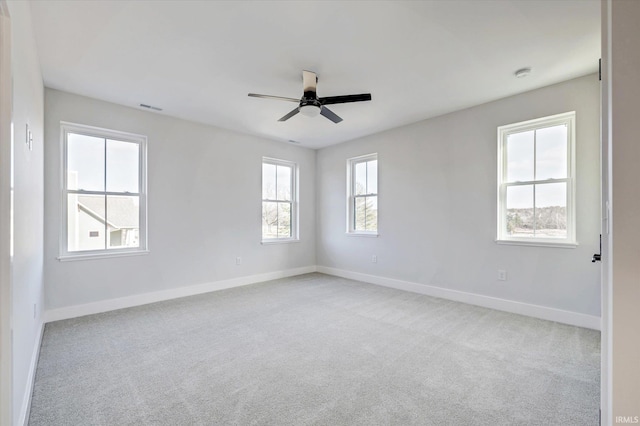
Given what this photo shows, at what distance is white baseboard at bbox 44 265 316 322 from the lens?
3.48 m

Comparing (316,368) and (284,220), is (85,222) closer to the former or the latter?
(284,220)

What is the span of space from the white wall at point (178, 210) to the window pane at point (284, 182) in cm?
28

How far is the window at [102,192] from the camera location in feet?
11.8

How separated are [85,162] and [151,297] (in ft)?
6.44

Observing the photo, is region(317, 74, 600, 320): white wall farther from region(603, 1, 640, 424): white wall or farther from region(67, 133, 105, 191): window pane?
region(67, 133, 105, 191): window pane

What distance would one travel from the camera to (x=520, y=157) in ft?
12.1

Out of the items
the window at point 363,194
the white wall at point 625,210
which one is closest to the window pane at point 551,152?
the window at point 363,194

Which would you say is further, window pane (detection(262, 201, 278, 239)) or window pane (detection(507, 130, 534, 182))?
window pane (detection(262, 201, 278, 239))

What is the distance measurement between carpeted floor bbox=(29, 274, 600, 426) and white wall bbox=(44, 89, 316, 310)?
1.69 feet

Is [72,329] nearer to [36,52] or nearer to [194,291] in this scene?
[194,291]

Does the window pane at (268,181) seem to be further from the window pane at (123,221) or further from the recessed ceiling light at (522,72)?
the recessed ceiling light at (522,72)

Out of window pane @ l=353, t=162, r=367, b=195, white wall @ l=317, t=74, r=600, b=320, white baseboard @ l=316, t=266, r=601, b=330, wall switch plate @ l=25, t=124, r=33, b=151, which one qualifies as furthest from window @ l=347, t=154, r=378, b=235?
wall switch plate @ l=25, t=124, r=33, b=151

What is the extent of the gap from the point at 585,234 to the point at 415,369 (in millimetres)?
2462

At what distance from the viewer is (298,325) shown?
325cm
